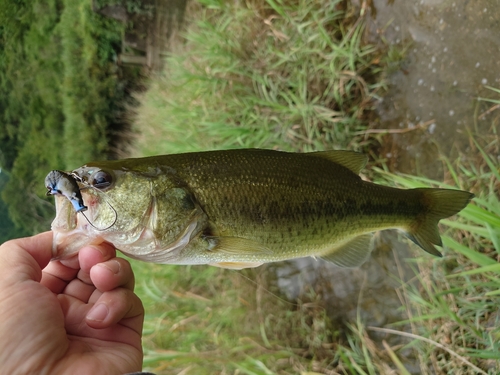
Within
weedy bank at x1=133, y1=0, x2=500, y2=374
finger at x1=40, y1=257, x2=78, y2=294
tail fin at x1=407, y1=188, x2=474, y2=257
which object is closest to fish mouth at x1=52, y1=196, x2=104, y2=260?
finger at x1=40, y1=257, x2=78, y2=294

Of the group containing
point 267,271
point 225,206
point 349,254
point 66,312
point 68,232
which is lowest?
point 267,271

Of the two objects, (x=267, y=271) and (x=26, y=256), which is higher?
(x=26, y=256)

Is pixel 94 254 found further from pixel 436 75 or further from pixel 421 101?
pixel 436 75

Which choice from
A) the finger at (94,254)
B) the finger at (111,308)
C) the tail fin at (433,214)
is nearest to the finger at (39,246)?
the finger at (94,254)

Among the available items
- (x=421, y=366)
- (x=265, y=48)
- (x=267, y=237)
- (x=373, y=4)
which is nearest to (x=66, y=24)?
→ (x=265, y=48)

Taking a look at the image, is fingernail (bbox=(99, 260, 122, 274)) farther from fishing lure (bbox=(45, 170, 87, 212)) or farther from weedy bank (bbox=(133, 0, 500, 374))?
weedy bank (bbox=(133, 0, 500, 374))

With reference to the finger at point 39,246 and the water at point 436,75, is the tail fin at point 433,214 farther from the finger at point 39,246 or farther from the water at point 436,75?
the finger at point 39,246

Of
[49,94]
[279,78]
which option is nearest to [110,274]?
[279,78]
